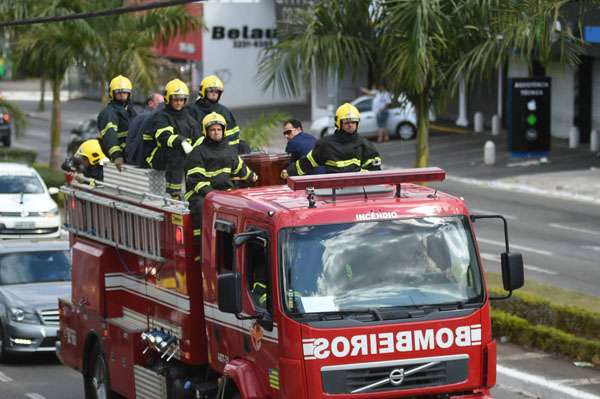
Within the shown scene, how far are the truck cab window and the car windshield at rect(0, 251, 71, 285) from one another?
980 centimetres

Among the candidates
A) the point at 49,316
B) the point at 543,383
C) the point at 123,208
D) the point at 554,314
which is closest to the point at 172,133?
the point at 123,208

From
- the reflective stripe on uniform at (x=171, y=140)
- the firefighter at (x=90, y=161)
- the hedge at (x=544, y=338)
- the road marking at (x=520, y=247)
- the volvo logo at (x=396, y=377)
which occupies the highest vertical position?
the reflective stripe on uniform at (x=171, y=140)

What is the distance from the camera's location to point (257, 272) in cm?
1112

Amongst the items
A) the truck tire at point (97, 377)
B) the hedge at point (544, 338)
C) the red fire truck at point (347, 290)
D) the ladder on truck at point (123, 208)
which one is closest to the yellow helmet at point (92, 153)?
the ladder on truck at point (123, 208)

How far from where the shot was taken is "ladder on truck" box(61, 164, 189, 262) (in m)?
13.3

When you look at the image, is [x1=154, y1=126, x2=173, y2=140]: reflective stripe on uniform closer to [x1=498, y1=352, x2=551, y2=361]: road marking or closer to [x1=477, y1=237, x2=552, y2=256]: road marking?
→ [x1=498, y1=352, x2=551, y2=361]: road marking

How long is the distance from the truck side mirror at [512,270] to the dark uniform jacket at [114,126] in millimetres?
6399

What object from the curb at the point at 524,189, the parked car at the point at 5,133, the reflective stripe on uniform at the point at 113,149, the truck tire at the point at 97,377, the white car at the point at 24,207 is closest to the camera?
the truck tire at the point at 97,377

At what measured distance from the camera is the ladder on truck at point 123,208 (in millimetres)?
13312

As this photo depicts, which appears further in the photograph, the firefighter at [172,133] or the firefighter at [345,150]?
the firefighter at [172,133]

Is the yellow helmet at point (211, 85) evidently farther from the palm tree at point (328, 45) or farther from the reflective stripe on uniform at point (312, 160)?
the palm tree at point (328, 45)

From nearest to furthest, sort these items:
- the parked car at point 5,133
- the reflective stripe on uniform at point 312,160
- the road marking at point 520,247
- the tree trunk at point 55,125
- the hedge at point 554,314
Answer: the reflective stripe on uniform at point 312,160
the hedge at point 554,314
the road marking at point 520,247
the tree trunk at point 55,125
the parked car at point 5,133

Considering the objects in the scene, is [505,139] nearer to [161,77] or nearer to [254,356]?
[161,77]

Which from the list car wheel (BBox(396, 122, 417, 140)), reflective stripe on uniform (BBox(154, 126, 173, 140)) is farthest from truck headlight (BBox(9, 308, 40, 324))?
car wheel (BBox(396, 122, 417, 140))
